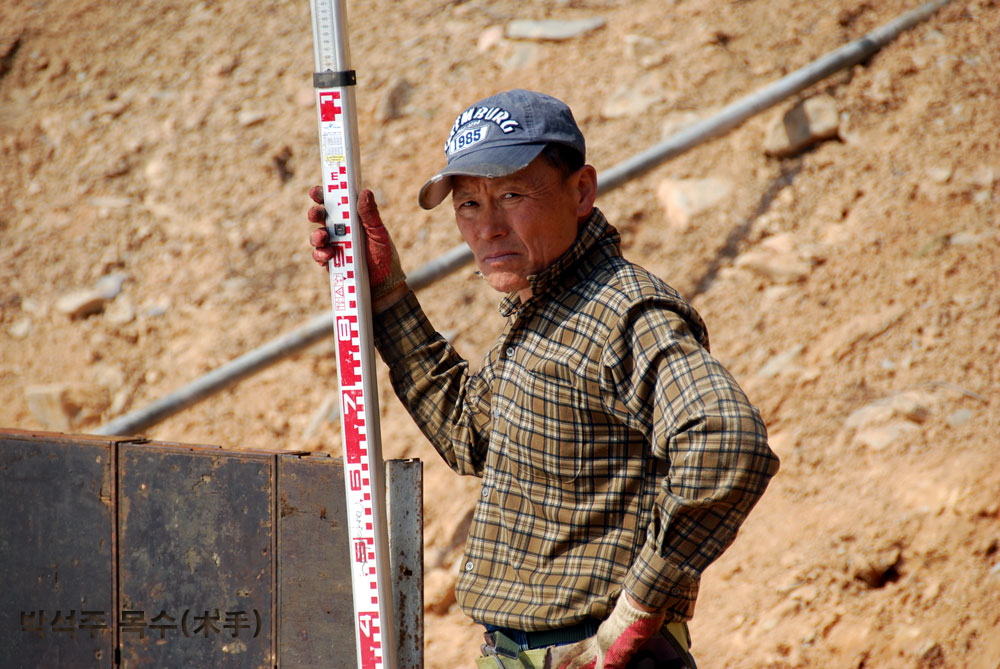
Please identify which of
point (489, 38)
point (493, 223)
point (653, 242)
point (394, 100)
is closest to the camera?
point (493, 223)

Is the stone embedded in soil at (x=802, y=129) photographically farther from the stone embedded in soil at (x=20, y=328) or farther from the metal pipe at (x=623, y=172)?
the stone embedded in soil at (x=20, y=328)

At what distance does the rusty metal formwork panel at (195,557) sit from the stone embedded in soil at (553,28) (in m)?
4.46

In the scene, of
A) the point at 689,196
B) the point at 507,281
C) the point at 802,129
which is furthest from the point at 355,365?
the point at 802,129

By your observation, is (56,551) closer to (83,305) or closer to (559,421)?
(559,421)

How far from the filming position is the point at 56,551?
2.87m

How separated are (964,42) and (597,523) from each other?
481 centimetres

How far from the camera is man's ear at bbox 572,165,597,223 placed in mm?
2193

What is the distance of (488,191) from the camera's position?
2.16m

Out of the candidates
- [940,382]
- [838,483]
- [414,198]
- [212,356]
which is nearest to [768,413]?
[838,483]

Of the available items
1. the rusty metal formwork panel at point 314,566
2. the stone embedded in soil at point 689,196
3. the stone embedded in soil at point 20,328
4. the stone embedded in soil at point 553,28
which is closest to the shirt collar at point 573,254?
the rusty metal formwork panel at point 314,566

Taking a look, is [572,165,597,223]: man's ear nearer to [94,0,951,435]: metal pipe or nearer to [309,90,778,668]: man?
[309,90,778,668]: man

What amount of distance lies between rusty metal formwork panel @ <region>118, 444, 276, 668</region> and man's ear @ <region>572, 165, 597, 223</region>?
1.18 m

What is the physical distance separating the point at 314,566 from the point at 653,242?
322 centimetres

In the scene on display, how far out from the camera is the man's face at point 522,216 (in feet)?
6.97
